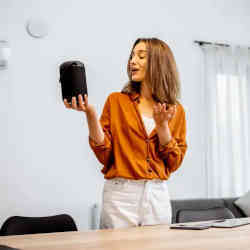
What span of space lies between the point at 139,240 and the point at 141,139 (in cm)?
58

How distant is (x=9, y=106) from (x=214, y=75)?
1818mm

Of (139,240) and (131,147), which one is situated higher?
(131,147)

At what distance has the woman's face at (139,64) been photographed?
1813 millimetres

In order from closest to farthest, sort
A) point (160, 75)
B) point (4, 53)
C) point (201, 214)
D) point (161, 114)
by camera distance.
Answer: point (161, 114) → point (160, 75) → point (201, 214) → point (4, 53)

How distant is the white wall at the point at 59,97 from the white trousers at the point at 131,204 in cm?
161

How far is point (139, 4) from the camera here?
372cm

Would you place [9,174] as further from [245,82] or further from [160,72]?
[245,82]

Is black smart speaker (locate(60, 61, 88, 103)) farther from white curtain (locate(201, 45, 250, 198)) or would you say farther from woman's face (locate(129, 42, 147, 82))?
white curtain (locate(201, 45, 250, 198))

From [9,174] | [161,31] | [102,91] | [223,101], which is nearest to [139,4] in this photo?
[161,31]

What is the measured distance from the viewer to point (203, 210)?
312 cm

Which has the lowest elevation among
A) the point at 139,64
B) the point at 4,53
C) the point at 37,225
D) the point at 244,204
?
the point at 244,204

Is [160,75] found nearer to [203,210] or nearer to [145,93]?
[145,93]

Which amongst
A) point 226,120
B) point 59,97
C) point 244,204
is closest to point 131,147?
point 59,97

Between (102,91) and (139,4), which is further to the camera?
(139,4)
